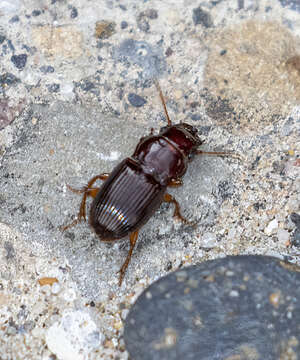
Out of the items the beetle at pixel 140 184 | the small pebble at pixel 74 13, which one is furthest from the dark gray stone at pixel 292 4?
the small pebble at pixel 74 13

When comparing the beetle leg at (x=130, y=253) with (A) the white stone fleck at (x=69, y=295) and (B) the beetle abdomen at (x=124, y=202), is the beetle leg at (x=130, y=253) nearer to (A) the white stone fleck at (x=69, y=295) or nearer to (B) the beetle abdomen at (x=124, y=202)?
(B) the beetle abdomen at (x=124, y=202)

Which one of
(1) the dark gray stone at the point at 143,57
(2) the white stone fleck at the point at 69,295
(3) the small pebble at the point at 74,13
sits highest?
(3) the small pebble at the point at 74,13

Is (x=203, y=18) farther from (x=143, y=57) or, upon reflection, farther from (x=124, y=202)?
(x=124, y=202)

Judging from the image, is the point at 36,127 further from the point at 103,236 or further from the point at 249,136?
the point at 249,136

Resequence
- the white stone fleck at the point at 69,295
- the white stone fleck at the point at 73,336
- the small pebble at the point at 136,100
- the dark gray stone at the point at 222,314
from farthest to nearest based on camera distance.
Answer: the small pebble at the point at 136,100 < the white stone fleck at the point at 69,295 < the white stone fleck at the point at 73,336 < the dark gray stone at the point at 222,314

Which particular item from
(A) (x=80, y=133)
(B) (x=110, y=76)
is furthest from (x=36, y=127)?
(B) (x=110, y=76)

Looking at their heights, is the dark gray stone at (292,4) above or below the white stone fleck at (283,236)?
above

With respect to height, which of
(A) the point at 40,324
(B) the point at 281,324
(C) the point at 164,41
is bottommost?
(A) the point at 40,324

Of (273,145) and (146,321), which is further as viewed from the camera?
(273,145)

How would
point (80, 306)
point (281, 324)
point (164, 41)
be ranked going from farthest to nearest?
point (164, 41)
point (80, 306)
point (281, 324)
